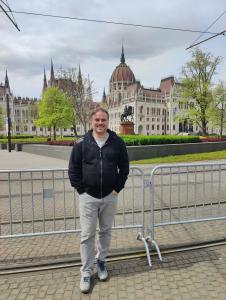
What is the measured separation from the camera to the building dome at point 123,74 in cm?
14212

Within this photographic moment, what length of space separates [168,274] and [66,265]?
144cm

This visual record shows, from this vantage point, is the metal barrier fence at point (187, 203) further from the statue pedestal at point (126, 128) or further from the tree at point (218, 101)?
the tree at point (218, 101)

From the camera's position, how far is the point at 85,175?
353 centimetres

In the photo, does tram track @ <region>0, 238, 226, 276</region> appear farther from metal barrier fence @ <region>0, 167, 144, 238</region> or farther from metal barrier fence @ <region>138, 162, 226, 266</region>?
metal barrier fence @ <region>0, 167, 144, 238</region>

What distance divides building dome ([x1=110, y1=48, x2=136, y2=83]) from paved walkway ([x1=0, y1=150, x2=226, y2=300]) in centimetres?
14122

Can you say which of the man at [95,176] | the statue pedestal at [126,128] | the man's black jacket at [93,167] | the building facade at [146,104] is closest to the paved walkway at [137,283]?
the man at [95,176]

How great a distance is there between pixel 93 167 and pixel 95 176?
113mm

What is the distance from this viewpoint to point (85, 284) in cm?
349

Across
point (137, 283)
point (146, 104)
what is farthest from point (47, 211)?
point (146, 104)

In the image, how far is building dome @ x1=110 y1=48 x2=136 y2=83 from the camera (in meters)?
142

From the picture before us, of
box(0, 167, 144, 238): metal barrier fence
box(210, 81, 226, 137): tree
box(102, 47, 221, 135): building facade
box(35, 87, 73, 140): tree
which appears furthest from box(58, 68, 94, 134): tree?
box(102, 47, 221, 135): building facade

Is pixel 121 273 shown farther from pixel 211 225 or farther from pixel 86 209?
pixel 211 225

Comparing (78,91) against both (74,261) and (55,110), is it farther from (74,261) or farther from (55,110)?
(74,261)

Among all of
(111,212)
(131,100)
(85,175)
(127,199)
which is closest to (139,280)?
(111,212)
